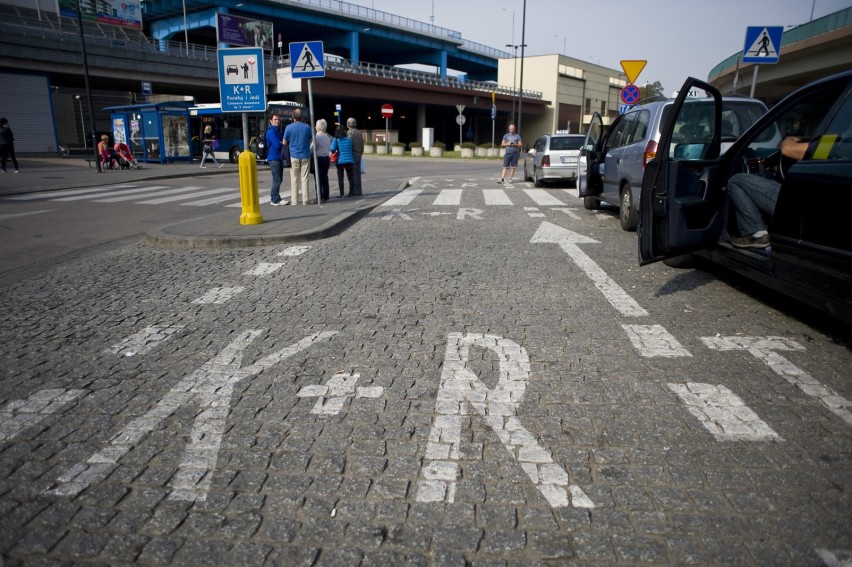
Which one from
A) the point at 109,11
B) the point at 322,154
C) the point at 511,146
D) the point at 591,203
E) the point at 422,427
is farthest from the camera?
the point at 109,11

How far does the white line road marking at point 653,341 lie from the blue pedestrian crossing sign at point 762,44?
34.6ft

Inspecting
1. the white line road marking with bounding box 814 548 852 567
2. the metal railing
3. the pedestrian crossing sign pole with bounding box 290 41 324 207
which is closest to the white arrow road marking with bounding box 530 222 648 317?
the white line road marking with bounding box 814 548 852 567

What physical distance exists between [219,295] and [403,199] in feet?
29.7

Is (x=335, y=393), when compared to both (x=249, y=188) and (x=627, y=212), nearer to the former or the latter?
(x=249, y=188)

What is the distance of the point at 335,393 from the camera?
11.9ft

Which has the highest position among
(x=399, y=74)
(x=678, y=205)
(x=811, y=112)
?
(x=399, y=74)

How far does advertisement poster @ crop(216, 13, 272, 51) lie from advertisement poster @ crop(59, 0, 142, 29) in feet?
28.2

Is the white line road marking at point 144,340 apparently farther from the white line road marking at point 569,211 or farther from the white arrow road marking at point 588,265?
the white line road marking at point 569,211

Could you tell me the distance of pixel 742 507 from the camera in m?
2.49

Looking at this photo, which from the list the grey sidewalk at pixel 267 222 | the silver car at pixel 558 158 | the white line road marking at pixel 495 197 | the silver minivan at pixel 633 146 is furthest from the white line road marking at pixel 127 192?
the silver minivan at pixel 633 146

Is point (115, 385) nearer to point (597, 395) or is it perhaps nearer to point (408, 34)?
point (597, 395)

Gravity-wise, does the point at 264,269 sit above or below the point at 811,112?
below

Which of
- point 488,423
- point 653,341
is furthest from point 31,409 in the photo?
point 653,341

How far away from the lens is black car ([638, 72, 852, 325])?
393 cm
